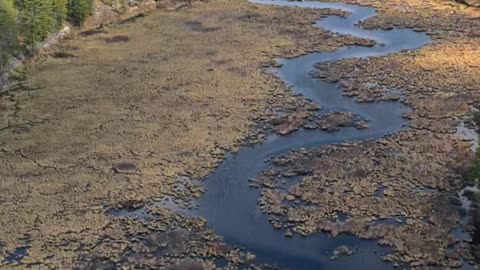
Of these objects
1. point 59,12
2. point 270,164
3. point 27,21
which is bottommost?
point 270,164

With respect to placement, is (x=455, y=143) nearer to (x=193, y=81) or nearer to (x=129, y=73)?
(x=193, y=81)

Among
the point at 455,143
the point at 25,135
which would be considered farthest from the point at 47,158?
the point at 455,143

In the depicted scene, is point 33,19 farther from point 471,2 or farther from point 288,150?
point 471,2

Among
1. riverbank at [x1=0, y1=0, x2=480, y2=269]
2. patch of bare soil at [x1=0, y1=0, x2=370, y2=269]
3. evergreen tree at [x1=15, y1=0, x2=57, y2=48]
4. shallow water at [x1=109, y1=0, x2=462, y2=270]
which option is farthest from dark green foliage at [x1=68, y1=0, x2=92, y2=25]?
shallow water at [x1=109, y1=0, x2=462, y2=270]

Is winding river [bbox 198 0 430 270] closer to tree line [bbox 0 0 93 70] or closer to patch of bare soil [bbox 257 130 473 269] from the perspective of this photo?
patch of bare soil [bbox 257 130 473 269]

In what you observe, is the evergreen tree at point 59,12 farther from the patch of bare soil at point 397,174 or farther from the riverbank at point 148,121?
the patch of bare soil at point 397,174

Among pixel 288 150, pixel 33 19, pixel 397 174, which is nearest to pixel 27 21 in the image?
pixel 33 19
